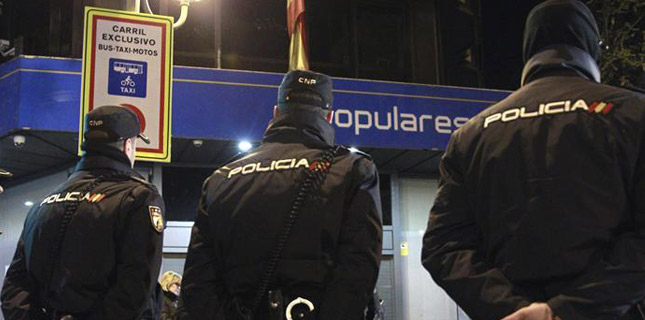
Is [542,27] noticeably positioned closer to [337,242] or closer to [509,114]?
[509,114]

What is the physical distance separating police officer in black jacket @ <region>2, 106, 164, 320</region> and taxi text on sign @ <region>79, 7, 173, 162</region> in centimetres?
208

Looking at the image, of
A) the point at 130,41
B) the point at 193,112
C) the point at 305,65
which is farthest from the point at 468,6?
the point at 130,41

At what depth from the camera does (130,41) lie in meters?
6.62

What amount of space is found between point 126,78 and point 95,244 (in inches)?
110

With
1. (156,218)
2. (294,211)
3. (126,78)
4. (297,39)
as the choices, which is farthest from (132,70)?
(294,211)

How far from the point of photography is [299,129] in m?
3.50

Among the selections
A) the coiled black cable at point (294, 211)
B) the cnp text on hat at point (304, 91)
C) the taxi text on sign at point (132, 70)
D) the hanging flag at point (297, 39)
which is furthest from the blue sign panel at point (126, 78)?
the coiled black cable at point (294, 211)

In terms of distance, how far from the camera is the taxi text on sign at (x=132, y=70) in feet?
21.3

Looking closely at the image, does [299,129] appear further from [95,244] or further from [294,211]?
[95,244]

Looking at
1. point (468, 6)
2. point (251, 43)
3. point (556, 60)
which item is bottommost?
point (556, 60)

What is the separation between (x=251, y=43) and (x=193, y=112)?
2.76 meters

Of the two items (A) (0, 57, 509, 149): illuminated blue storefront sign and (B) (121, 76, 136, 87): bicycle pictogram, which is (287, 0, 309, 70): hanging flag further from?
(A) (0, 57, 509, 149): illuminated blue storefront sign

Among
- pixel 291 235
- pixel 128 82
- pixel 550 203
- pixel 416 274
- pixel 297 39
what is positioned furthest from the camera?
pixel 416 274

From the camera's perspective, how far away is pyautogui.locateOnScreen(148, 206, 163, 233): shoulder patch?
413 centimetres
